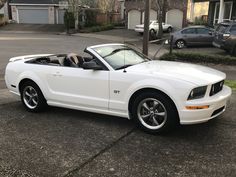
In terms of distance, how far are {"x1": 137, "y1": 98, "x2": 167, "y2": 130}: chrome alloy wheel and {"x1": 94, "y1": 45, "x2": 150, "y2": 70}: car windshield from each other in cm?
83

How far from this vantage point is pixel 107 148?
458 centimetres

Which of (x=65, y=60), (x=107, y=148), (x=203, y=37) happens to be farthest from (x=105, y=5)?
(x=107, y=148)

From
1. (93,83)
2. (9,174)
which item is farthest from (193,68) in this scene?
(9,174)

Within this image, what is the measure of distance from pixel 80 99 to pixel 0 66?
8.74m

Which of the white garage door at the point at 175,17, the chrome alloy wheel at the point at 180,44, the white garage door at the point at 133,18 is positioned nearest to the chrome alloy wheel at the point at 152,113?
the chrome alloy wheel at the point at 180,44

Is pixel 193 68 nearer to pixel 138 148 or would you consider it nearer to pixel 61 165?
pixel 138 148

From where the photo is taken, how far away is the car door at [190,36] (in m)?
20.9

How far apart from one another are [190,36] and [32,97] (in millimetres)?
16393

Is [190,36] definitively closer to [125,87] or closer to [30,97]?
[30,97]

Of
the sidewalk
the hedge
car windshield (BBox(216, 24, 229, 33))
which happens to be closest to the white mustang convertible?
the hedge

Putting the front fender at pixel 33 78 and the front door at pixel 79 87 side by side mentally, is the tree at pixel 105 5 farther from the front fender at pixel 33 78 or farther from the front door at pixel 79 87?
the front door at pixel 79 87

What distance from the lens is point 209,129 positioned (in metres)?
5.29

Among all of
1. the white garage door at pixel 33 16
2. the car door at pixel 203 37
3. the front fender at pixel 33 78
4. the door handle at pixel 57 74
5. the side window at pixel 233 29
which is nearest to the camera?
the door handle at pixel 57 74

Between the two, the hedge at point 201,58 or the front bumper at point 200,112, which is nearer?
the front bumper at point 200,112
